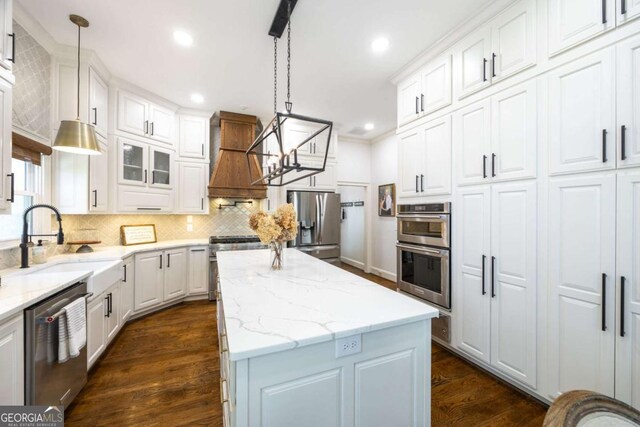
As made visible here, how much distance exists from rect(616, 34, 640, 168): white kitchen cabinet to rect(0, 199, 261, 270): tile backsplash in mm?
4305

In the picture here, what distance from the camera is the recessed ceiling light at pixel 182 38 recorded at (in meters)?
2.37

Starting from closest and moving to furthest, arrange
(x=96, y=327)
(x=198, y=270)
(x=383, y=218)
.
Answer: (x=96, y=327)
(x=198, y=270)
(x=383, y=218)

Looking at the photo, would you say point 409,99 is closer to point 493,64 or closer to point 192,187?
point 493,64

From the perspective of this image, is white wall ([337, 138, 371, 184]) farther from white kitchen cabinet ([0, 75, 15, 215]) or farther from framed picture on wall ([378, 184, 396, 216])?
white kitchen cabinet ([0, 75, 15, 215])

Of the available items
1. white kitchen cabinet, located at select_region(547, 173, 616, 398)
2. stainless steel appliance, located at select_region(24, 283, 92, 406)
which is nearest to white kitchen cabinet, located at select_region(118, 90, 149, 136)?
stainless steel appliance, located at select_region(24, 283, 92, 406)

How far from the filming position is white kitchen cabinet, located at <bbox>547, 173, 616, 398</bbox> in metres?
1.50

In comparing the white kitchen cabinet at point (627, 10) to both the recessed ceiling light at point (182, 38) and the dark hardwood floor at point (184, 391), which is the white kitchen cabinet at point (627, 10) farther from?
the recessed ceiling light at point (182, 38)

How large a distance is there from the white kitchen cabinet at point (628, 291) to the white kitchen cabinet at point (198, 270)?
427 cm

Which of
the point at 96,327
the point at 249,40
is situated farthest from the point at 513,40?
the point at 96,327

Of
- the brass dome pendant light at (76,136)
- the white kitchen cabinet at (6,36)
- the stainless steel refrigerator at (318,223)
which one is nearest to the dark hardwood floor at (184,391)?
the brass dome pendant light at (76,136)

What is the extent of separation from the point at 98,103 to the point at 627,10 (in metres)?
4.44

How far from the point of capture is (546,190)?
1.78 metres

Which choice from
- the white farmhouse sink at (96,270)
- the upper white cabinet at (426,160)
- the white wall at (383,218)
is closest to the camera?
the white farmhouse sink at (96,270)

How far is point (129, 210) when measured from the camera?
340cm
